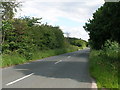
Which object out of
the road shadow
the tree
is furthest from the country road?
the tree

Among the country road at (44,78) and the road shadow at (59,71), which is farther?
the road shadow at (59,71)

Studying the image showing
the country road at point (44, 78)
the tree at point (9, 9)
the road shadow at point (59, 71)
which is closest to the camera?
the country road at point (44, 78)

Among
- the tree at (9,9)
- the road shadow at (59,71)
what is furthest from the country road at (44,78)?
the tree at (9,9)

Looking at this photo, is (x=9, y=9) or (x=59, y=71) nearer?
(x=59, y=71)

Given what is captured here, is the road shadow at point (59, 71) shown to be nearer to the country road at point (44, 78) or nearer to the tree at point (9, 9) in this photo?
the country road at point (44, 78)

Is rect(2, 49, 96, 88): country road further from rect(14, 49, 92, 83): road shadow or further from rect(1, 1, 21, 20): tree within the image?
rect(1, 1, 21, 20): tree

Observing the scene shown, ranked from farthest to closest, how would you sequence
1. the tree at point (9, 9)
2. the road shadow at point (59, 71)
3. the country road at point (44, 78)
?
the tree at point (9, 9) < the road shadow at point (59, 71) < the country road at point (44, 78)

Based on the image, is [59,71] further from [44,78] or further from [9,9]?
[9,9]

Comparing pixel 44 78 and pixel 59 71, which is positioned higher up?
pixel 44 78

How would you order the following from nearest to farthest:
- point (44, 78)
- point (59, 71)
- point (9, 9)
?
point (44, 78)
point (59, 71)
point (9, 9)

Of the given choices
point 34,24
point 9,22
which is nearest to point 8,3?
point 9,22

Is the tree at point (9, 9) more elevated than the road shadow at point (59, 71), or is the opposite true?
the tree at point (9, 9)

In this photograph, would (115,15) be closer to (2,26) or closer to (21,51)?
(2,26)

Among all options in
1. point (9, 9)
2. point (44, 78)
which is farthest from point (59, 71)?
point (9, 9)
